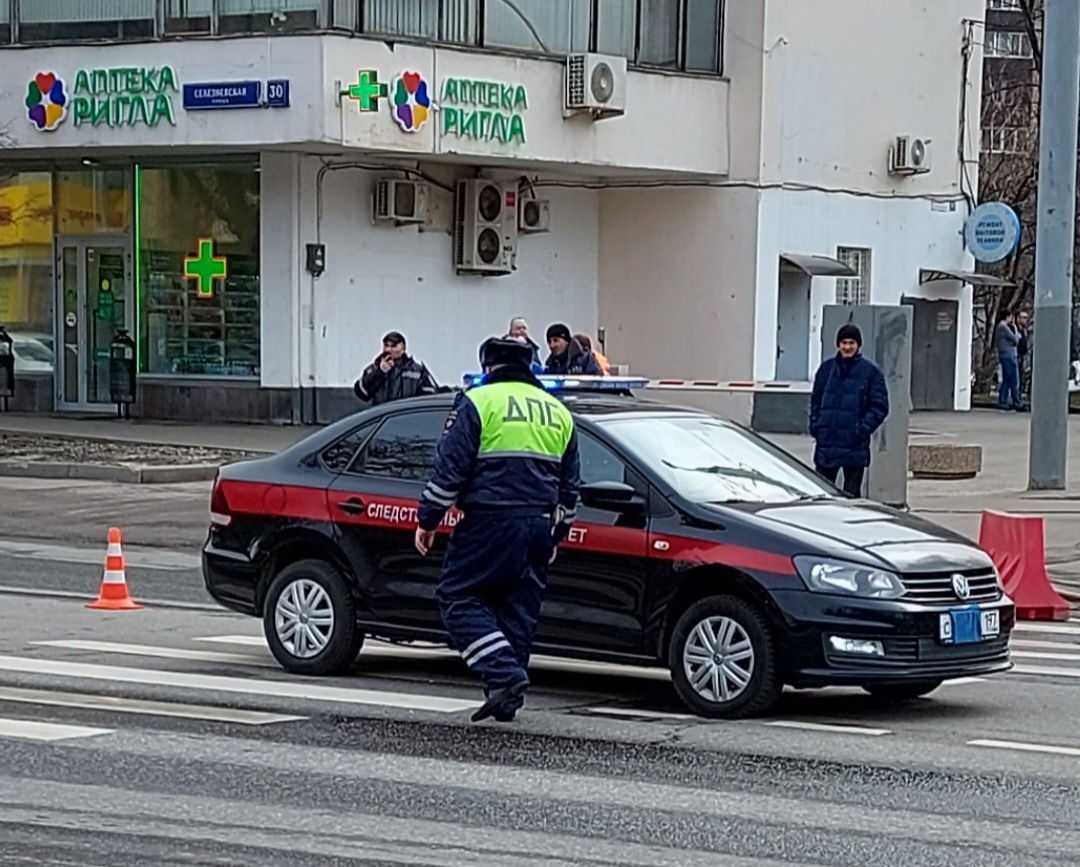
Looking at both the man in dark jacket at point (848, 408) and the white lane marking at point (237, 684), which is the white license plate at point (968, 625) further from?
the man in dark jacket at point (848, 408)

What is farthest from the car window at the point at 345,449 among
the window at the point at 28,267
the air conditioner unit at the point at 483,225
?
the window at the point at 28,267

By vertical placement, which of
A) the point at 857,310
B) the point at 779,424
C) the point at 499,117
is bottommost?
the point at 779,424

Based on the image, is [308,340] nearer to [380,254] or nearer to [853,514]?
[380,254]

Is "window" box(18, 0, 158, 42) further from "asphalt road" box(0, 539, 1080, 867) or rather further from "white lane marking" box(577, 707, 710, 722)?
"white lane marking" box(577, 707, 710, 722)

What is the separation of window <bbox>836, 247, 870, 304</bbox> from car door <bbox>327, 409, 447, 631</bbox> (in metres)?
25.1

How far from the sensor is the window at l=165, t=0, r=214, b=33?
27969 millimetres

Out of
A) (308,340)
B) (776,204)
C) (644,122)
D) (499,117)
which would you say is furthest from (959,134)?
(308,340)

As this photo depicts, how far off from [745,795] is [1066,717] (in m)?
2.70

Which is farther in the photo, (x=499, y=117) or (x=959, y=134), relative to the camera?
(x=959, y=134)

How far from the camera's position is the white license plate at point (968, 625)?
9.63 metres

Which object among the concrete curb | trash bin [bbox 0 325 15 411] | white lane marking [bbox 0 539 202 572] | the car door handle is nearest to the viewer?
the car door handle

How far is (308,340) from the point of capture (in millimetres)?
29484

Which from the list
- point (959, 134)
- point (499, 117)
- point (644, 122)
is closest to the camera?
point (499, 117)

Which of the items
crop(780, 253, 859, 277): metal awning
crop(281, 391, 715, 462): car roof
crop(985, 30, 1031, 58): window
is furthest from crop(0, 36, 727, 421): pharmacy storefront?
crop(985, 30, 1031, 58): window
